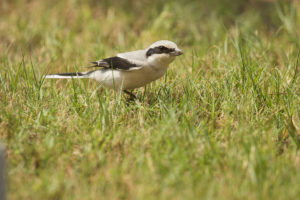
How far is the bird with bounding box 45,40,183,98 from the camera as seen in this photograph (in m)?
4.15

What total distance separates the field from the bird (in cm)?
17

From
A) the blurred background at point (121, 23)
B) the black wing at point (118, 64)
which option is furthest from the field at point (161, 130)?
the black wing at point (118, 64)

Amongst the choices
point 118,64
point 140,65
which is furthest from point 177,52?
point 118,64

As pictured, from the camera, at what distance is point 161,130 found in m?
3.43

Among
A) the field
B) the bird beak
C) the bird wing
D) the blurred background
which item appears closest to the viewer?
the field

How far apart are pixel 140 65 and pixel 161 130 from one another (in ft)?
3.17

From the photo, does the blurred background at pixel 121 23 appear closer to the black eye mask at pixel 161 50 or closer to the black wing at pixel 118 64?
the black wing at pixel 118 64

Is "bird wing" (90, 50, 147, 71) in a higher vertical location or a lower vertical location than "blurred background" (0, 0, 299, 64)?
lower

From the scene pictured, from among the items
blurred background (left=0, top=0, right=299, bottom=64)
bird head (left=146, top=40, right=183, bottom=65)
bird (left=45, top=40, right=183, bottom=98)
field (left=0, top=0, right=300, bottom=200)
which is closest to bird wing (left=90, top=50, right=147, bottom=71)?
bird (left=45, top=40, right=183, bottom=98)

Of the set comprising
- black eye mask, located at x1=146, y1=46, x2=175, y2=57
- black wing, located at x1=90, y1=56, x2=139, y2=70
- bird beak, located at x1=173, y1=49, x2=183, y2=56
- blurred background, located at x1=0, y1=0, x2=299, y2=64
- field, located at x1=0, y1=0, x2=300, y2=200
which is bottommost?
field, located at x1=0, y1=0, x2=300, y2=200

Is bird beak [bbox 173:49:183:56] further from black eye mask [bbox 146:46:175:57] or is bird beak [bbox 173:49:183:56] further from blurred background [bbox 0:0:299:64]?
blurred background [bbox 0:0:299:64]

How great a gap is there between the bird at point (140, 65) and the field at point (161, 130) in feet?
0.55

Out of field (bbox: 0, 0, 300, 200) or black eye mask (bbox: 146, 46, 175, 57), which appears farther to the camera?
black eye mask (bbox: 146, 46, 175, 57)

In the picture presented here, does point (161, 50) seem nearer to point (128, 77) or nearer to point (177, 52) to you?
point (177, 52)
